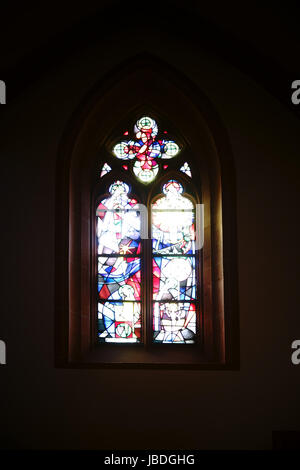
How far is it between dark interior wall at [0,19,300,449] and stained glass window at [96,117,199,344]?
2.07 ft

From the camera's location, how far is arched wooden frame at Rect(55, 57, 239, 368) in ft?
11.9

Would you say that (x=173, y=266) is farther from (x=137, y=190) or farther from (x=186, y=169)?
(x=186, y=169)

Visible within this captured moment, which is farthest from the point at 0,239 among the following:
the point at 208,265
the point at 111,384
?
the point at 208,265

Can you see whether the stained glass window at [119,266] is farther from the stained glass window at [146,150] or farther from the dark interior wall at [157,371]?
the dark interior wall at [157,371]

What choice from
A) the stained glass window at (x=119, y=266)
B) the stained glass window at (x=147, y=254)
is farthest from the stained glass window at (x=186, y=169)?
the stained glass window at (x=119, y=266)

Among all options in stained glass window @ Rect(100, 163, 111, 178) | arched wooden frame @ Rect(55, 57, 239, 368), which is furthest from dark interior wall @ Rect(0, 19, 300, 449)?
stained glass window @ Rect(100, 163, 111, 178)

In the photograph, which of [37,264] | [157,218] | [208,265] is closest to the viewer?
[37,264]

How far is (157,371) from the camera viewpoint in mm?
3512

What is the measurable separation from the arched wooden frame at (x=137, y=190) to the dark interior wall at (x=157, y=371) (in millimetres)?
87

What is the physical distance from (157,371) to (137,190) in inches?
70.3

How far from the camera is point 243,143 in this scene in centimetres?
378

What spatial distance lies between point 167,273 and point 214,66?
6.59ft
